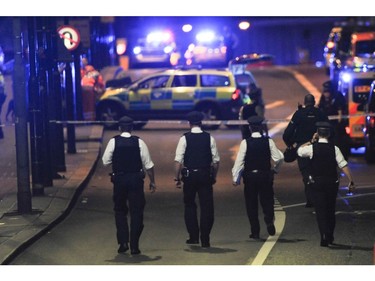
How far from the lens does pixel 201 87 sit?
30.8 metres

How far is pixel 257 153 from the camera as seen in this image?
13797mm

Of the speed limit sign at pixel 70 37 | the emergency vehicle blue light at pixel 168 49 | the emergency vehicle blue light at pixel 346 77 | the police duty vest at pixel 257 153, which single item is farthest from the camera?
the emergency vehicle blue light at pixel 168 49

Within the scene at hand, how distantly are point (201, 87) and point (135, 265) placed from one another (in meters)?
18.6

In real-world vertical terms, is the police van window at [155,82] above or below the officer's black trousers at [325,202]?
above

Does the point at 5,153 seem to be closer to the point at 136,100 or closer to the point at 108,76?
the point at 136,100

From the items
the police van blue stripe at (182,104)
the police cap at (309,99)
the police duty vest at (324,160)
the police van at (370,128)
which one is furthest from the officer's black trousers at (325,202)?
the police van blue stripe at (182,104)

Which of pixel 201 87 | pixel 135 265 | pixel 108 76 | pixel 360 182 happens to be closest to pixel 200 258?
pixel 135 265

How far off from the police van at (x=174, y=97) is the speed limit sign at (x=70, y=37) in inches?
326

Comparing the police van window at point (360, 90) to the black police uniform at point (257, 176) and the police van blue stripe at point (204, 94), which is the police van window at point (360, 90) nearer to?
the police van blue stripe at point (204, 94)

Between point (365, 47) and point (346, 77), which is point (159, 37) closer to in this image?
point (365, 47)

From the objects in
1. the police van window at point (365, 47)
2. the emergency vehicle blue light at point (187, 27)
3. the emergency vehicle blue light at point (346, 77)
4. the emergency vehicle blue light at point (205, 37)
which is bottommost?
the emergency vehicle blue light at point (346, 77)

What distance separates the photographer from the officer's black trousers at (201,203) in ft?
44.3

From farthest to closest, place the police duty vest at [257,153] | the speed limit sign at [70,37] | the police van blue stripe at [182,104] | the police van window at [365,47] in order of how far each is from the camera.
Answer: the police van window at [365,47]
the police van blue stripe at [182,104]
the speed limit sign at [70,37]
the police duty vest at [257,153]
